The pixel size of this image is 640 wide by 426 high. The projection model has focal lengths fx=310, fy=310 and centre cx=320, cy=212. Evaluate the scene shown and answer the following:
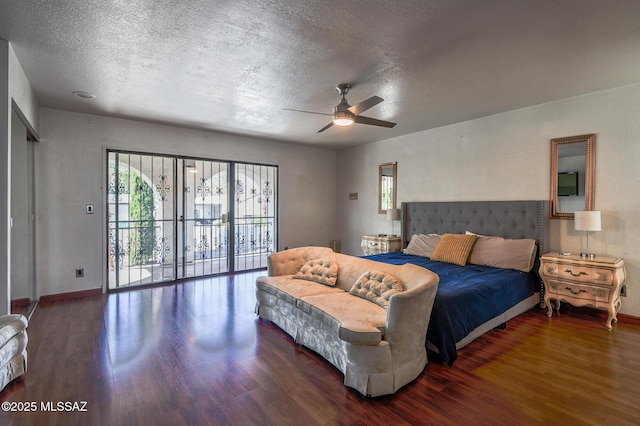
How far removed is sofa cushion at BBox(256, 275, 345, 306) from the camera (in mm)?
3141

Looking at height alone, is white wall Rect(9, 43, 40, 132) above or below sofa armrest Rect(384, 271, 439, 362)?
above

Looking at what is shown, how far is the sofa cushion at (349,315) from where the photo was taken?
2.21 meters

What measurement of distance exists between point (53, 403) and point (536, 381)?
3.50 metres

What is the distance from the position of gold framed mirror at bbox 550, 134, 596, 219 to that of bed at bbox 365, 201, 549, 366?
0.19 m

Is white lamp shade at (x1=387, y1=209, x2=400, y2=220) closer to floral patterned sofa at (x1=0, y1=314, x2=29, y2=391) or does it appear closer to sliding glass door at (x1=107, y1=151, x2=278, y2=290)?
sliding glass door at (x1=107, y1=151, x2=278, y2=290)

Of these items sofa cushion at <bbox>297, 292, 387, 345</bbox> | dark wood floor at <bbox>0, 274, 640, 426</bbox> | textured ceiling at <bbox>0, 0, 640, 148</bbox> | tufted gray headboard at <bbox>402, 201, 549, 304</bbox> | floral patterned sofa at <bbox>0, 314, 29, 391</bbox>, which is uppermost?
textured ceiling at <bbox>0, 0, 640, 148</bbox>

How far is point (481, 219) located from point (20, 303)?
6.61 metres

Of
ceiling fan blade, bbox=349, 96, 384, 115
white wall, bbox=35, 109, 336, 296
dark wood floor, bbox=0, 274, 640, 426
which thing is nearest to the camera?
dark wood floor, bbox=0, 274, 640, 426

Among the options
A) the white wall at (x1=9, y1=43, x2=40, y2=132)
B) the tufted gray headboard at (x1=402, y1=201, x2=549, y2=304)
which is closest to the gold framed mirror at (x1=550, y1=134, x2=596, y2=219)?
the tufted gray headboard at (x1=402, y1=201, x2=549, y2=304)

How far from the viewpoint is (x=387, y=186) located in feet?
20.7

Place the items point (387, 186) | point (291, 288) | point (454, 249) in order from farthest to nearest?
point (387, 186) → point (454, 249) → point (291, 288)

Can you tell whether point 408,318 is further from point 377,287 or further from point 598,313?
point 598,313

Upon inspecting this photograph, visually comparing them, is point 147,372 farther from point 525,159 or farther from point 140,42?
point 525,159

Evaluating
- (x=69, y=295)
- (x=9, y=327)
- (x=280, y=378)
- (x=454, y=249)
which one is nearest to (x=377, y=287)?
(x=280, y=378)
